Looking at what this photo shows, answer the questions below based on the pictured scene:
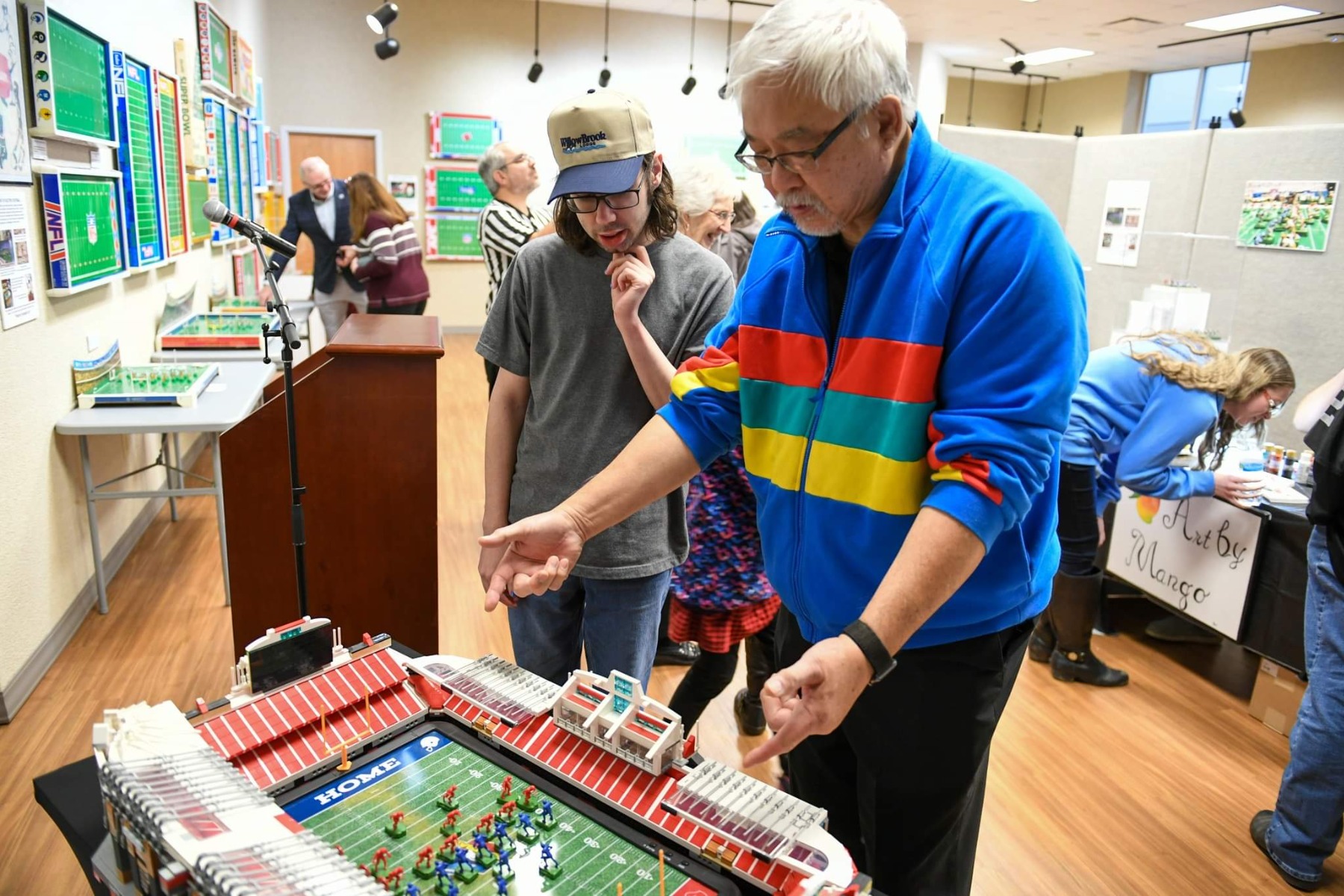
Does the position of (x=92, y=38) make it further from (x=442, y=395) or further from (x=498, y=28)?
(x=498, y=28)

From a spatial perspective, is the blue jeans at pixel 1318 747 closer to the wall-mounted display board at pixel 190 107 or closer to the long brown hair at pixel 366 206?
the long brown hair at pixel 366 206

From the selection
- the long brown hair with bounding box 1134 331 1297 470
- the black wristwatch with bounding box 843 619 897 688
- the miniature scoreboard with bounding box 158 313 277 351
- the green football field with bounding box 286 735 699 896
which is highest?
the long brown hair with bounding box 1134 331 1297 470

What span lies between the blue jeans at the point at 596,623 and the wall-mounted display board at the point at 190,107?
428 centimetres

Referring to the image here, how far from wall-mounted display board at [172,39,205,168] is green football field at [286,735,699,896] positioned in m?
4.74

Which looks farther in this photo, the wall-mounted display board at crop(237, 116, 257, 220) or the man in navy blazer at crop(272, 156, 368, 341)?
the wall-mounted display board at crop(237, 116, 257, 220)

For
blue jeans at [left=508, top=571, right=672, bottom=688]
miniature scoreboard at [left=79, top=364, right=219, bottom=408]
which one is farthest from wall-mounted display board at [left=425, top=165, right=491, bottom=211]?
blue jeans at [left=508, top=571, right=672, bottom=688]

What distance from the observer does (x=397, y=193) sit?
955cm

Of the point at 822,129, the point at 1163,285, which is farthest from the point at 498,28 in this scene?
the point at 822,129

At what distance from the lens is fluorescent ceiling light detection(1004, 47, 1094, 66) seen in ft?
35.4

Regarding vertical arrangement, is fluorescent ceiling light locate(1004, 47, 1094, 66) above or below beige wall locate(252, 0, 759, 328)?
above

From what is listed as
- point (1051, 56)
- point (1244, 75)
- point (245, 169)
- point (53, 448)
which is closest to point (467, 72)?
point (245, 169)

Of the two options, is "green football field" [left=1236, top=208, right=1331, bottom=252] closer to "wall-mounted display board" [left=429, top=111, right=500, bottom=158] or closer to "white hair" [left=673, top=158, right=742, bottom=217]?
"white hair" [left=673, top=158, right=742, bottom=217]

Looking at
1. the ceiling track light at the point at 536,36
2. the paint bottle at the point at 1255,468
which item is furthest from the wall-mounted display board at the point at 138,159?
the ceiling track light at the point at 536,36

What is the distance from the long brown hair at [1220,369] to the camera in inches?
112
